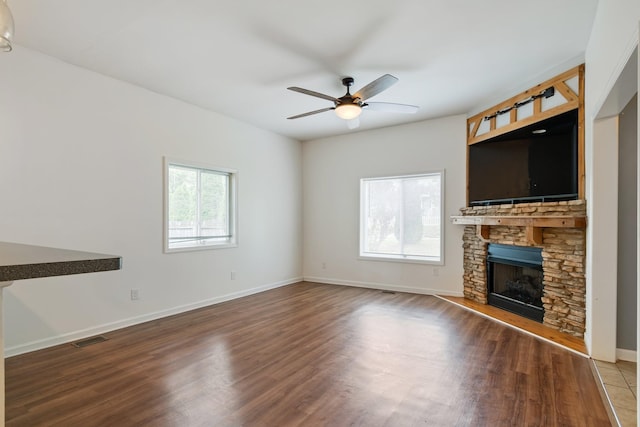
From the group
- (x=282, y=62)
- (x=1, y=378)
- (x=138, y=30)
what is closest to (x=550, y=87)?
(x=282, y=62)

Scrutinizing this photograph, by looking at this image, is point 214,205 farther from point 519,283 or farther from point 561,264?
point 561,264

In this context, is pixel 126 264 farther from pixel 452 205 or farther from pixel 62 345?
pixel 452 205

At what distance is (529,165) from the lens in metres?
4.20

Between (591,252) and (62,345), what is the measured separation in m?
5.16

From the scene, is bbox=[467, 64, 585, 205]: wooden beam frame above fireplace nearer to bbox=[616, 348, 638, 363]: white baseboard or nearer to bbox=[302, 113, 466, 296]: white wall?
bbox=[302, 113, 466, 296]: white wall

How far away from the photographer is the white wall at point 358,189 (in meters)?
5.38

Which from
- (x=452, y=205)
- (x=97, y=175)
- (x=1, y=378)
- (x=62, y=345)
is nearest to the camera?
(x=1, y=378)

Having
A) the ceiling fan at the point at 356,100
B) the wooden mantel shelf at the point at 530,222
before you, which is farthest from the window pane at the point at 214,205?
the wooden mantel shelf at the point at 530,222

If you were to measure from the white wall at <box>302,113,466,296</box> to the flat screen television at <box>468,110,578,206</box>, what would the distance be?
1.24 feet

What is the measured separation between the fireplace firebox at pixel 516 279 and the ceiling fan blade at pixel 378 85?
2.70m

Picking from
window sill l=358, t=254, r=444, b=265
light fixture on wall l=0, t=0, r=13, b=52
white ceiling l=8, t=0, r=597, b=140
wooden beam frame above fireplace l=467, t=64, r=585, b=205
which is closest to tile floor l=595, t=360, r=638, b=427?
wooden beam frame above fireplace l=467, t=64, r=585, b=205

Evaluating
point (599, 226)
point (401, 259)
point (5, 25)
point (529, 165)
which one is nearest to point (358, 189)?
point (401, 259)

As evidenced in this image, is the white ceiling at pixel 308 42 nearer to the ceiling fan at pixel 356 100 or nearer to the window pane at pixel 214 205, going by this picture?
the ceiling fan at pixel 356 100

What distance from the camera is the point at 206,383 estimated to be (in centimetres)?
258
